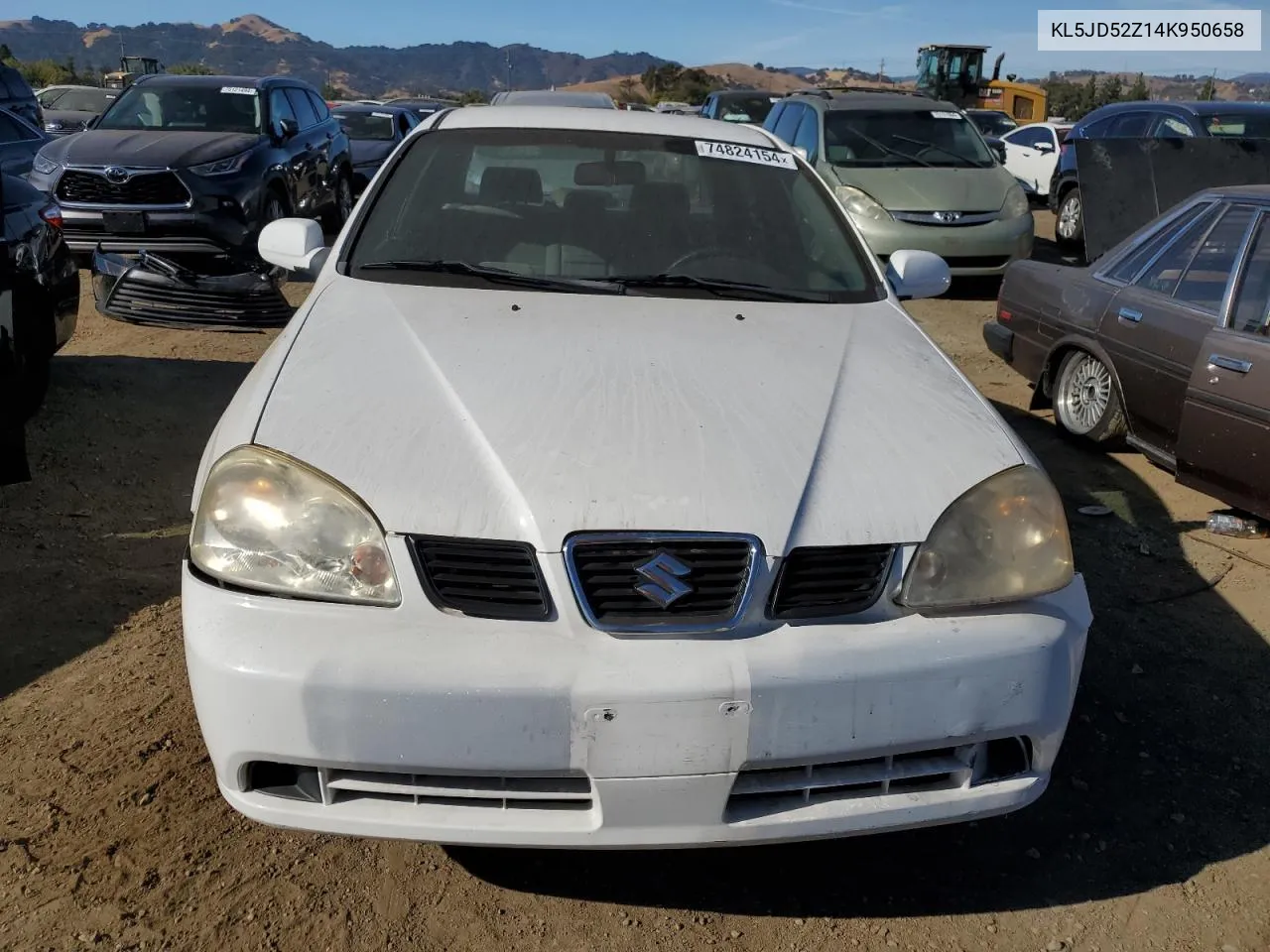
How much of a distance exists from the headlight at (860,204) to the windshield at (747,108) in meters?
6.70

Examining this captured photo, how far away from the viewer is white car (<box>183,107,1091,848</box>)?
1.94 m

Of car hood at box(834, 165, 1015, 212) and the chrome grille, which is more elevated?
the chrome grille

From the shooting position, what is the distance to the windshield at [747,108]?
1623 cm

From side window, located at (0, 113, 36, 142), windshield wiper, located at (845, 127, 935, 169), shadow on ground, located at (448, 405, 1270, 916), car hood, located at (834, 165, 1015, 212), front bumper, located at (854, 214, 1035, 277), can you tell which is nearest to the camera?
shadow on ground, located at (448, 405, 1270, 916)

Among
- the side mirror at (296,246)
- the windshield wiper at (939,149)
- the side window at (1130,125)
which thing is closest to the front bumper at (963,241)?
the windshield wiper at (939,149)

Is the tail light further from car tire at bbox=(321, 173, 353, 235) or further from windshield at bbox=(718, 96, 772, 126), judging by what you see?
windshield at bbox=(718, 96, 772, 126)

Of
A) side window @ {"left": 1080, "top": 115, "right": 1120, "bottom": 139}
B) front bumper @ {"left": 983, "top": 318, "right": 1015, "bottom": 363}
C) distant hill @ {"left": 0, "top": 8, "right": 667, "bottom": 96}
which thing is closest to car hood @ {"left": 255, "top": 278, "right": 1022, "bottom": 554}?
front bumper @ {"left": 983, "top": 318, "right": 1015, "bottom": 363}

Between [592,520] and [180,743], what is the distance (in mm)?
1478

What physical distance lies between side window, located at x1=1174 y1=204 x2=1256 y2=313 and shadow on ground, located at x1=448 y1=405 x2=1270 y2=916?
1724 millimetres

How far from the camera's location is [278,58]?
131 metres

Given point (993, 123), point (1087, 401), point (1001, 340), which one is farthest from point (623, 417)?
point (993, 123)

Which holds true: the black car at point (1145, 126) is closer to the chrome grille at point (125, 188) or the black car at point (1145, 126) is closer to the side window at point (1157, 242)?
the side window at point (1157, 242)

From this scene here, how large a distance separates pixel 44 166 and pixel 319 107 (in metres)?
3.85

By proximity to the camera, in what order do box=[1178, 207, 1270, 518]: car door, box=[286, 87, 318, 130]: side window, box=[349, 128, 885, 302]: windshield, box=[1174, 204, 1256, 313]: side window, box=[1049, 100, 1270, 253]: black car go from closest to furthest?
box=[349, 128, 885, 302]: windshield
box=[1178, 207, 1270, 518]: car door
box=[1174, 204, 1256, 313]: side window
box=[1049, 100, 1270, 253]: black car
box=[286, 87, 318, 130]: side window
